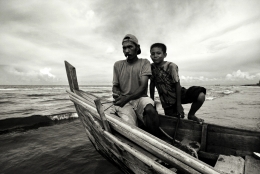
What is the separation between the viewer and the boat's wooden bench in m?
1.63

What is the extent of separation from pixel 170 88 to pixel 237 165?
162cm

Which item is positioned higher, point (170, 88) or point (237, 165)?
point (170, 88)

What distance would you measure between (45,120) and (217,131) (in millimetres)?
7483

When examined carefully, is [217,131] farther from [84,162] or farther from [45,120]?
[45,120]

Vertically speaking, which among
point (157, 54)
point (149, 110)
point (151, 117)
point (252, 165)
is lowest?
point (252, 165)

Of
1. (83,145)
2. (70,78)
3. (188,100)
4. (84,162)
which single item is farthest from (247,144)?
(83,145)

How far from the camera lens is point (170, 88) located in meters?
2.97

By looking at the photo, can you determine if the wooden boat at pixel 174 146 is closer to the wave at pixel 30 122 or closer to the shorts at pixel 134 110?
the shorts at pixel 134 110

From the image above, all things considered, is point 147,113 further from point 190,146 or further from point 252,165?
point 252,165

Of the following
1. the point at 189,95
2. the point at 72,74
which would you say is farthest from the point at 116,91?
the point at 189,95

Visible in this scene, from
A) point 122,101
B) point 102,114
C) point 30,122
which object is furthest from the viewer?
point 30,122

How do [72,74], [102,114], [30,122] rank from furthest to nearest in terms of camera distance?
[30,122]
[72,74]
[102,114]

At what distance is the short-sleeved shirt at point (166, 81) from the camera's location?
2.88 meters

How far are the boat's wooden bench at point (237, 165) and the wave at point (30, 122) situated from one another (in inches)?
265
